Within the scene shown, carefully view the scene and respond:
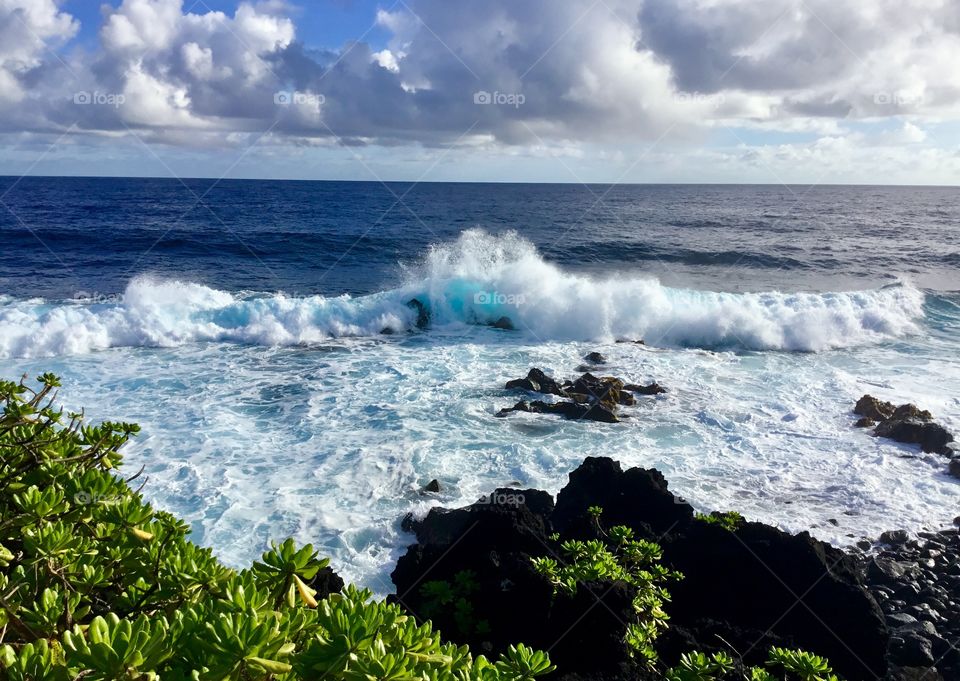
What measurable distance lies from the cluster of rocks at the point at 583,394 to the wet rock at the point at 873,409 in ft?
14.3

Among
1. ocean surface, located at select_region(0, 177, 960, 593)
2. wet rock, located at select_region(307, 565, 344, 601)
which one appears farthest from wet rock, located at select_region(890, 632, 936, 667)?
wet rock, located at select_region(307, 565, 344, 601)

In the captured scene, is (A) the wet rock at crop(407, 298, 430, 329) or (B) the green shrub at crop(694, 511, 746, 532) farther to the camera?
(A) the wet rock at crop(407, 298, 430, 329)

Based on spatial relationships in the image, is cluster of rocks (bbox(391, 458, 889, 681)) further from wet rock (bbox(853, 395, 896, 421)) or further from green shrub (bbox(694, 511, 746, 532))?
wet rock (bbox(853, 395, 896, 421))

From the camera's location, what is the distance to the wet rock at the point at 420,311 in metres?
23.2

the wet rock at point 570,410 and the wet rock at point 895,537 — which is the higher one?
the wet rock at point 570,410

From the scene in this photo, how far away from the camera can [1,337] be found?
715 inches

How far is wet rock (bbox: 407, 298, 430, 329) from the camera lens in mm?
23172

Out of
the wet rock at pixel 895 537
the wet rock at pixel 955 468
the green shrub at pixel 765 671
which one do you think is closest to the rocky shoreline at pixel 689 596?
the wet rock at pixel 895 537

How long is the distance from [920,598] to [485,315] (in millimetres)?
17031

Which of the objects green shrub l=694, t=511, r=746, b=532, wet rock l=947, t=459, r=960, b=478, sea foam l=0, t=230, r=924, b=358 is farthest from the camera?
sea foam l=0, t=230, r=924, b=358

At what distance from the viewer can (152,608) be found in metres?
2.47

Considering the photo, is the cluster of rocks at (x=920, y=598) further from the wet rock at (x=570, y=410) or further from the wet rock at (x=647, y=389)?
the wet rock at (x=647, y=389)
